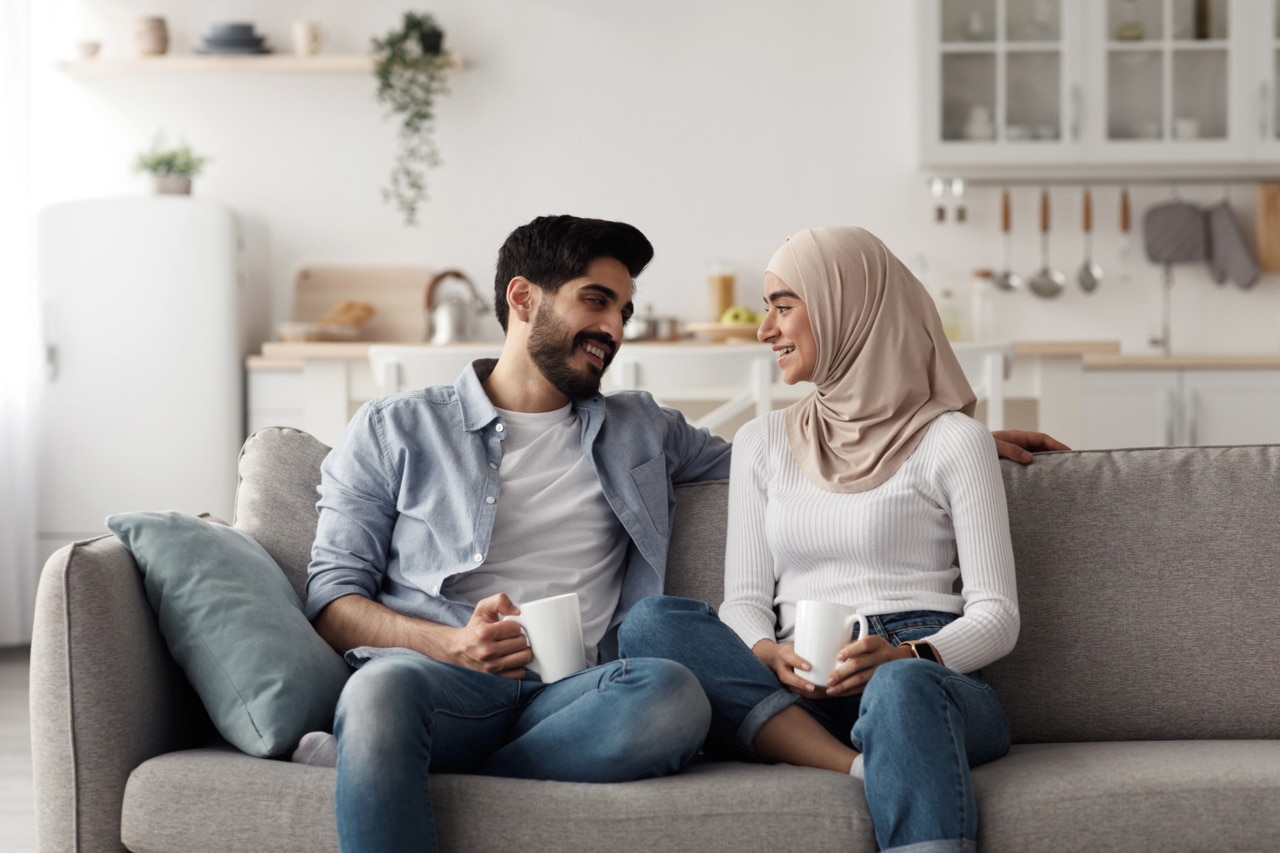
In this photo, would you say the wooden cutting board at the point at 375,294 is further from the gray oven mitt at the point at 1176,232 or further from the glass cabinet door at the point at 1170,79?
the gray oven mitt at the point at 1176,232

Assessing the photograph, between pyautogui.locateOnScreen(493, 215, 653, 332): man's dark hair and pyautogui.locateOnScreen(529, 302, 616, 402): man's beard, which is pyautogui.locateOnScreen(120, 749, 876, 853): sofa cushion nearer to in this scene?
pyautogui.locateOnScreen(529, 302, 616, 402): man's beard

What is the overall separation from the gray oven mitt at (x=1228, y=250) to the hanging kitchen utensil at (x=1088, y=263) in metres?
0.41

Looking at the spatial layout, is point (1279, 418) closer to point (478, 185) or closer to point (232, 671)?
point (478, 185)

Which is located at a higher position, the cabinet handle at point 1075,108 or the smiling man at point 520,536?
the cabinet handle at point 1075,108

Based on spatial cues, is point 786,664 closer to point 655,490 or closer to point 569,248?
point 655,490

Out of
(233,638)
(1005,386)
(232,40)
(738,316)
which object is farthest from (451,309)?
(233,638)

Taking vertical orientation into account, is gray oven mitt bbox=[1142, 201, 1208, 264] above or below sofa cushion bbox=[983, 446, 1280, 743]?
above

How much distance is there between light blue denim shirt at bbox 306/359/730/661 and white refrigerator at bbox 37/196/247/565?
108 inches

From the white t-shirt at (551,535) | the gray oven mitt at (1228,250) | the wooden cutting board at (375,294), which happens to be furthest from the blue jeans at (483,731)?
the gray oven mitt at (1228,250)

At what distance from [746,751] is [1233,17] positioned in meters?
3.89

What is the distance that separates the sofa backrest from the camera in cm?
184

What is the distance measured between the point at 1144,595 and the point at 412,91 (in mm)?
3684

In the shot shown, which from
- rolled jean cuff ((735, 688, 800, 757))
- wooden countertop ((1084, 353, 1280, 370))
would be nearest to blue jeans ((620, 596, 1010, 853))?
rolled jean cuff ((735, 688, 800, 757))

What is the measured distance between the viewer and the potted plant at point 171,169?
468 centimetres
